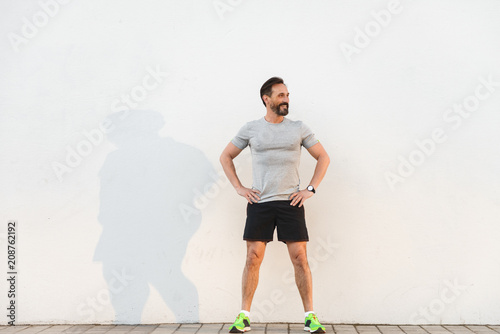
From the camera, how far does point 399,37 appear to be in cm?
470

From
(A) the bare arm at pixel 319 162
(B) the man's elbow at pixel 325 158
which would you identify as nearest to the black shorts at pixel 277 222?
(A) the bare arm at pixel 319 162

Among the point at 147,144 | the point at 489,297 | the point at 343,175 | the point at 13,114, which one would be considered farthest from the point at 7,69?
the point at 489,297

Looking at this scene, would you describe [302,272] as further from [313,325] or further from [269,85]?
[269,85]

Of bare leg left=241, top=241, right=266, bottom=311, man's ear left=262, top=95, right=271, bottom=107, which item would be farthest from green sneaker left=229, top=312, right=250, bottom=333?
man's ear left=262, top=95, right=271, bottom=107

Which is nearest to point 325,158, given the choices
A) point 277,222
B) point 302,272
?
point 277,222

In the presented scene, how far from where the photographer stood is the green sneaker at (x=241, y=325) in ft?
13.7

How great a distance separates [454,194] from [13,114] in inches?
147

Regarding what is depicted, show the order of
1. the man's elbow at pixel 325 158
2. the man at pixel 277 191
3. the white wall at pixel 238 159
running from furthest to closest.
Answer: the white wall at pixel 238 159 < the man's elbow at pixel 325 158 < the man at pixel 277 191

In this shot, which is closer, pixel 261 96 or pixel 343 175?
pixel 261 96

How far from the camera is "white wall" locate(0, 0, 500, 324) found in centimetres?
461

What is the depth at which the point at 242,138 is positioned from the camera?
14.4 ft

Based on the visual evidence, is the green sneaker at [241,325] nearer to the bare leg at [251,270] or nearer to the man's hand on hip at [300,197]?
the bare leg at [251,270]

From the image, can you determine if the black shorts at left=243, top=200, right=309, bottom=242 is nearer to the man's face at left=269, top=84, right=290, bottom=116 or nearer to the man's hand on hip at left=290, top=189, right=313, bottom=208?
the man's hand on hip at left=290, top=189, right=313, bottom=208

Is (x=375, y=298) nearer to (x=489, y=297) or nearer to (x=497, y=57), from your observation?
(x=489, y=297)
